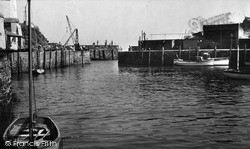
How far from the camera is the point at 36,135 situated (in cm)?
1505

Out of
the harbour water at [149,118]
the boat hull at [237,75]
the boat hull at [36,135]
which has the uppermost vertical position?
the boat hull at [237,75]

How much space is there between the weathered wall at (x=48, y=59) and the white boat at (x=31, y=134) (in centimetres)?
5320

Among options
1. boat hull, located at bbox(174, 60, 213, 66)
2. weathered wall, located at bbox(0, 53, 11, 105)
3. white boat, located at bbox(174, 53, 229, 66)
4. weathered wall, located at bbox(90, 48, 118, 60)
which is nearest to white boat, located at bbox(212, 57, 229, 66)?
white boat, located at bbox(174, 53, 229, 66)

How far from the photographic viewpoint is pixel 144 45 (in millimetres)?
109938

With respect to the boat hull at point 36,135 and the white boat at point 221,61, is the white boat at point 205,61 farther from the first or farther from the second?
the boat hull at point 36,135

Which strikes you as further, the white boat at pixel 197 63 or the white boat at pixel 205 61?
the white boat at pixel 205 61

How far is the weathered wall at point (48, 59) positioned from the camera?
67312 mm

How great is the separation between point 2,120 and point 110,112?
8.65m

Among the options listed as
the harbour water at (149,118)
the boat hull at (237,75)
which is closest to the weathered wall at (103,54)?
the boat hull at (237,75)

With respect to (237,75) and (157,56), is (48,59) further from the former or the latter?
(237,75)

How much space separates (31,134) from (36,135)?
20.6 inches

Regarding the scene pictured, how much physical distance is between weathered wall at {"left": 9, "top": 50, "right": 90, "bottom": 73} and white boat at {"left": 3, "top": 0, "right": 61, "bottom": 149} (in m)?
53.2

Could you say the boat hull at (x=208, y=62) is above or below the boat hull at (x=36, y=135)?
above

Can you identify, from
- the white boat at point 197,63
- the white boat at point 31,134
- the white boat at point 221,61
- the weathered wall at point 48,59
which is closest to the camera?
the white boat at point 31,134
